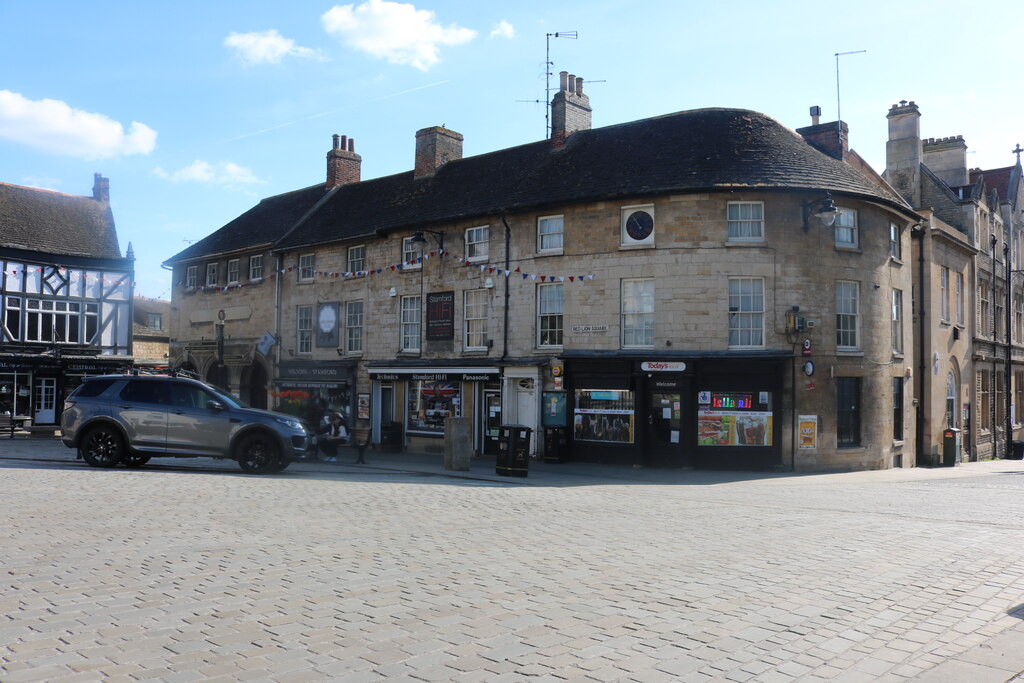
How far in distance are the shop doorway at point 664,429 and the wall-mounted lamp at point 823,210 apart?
5603mm

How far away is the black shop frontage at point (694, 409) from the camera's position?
21.2m

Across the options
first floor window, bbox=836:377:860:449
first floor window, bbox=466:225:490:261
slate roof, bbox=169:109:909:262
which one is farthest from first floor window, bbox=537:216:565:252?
first floor window, bbox=836:377:860:449

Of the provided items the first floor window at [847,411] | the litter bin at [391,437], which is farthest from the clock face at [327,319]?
the first floor window at [847,411]

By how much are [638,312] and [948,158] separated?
2095 cm

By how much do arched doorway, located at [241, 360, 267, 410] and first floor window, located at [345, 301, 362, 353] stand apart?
5.65 meters

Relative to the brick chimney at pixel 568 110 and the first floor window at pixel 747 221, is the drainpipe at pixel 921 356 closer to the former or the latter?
the first floor window at pixel 747 221

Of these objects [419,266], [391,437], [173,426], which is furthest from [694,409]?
[173,426]

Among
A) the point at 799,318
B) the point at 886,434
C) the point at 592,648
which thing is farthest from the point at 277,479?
the point at 886,434

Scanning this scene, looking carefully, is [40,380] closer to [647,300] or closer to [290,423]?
[290,423]

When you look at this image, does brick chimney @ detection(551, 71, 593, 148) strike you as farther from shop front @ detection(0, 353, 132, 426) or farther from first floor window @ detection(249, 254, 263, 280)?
shop front @ detection(0, 353, 132, 426)

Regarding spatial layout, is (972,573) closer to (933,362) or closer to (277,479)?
(277,479)

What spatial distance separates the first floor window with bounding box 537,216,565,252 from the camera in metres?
23.9

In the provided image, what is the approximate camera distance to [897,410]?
24.4 meters

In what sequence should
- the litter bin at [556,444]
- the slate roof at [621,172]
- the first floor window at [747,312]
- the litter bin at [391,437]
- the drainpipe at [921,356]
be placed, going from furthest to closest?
1. the drainpipe at [921,356]
2. the litter bin at [391,437]
3. the litter bin at [556,444]
4. the slate roof at [621,172]
5. the first floor window at [747,312]
